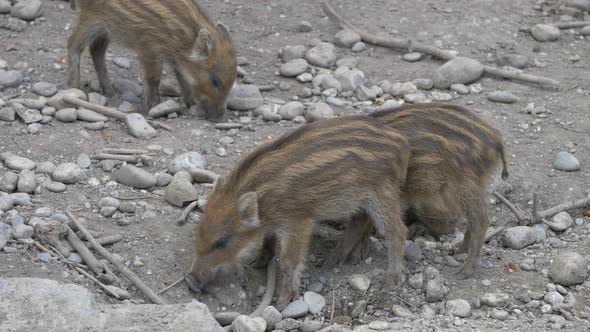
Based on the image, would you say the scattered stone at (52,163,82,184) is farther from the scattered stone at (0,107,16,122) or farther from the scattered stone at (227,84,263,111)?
the scattered stone at (227,84,263,111)

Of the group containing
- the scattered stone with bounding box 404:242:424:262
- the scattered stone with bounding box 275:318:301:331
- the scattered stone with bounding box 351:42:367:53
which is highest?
the scattered stone with bounding box 275:318:301:331

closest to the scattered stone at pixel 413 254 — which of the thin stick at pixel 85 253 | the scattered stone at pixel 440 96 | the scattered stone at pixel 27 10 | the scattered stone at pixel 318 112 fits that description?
the scattered stone at pixel 318 112

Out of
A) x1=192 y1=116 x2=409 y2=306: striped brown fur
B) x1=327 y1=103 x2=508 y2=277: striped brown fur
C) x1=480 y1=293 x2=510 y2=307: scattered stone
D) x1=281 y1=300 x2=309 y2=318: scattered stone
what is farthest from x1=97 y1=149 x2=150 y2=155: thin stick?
x1=480 y1=293 x2=510 y2=307: scattered stone

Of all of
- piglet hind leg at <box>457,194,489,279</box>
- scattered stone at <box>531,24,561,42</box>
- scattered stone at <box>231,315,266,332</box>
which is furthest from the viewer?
scattered stone at <box>531,24,561,42</box>

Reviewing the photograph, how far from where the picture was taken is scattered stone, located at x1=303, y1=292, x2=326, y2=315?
19.9ft

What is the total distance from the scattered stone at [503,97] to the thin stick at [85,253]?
405cm

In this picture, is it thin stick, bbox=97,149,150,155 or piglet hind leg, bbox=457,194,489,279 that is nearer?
piglet hind leg, bbox=457,194,489,279

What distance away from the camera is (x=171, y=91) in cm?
898

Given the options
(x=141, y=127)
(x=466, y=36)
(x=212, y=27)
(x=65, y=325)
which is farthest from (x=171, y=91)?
(x=65, y=325)

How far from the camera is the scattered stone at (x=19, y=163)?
6820 millimetres

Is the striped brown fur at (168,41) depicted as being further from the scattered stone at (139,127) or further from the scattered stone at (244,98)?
the scattered stone at (139,127)

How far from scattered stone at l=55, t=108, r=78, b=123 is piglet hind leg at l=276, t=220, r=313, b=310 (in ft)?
7.89

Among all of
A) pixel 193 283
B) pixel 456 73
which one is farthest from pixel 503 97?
pixel 193 283

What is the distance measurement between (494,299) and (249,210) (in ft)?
5.34
